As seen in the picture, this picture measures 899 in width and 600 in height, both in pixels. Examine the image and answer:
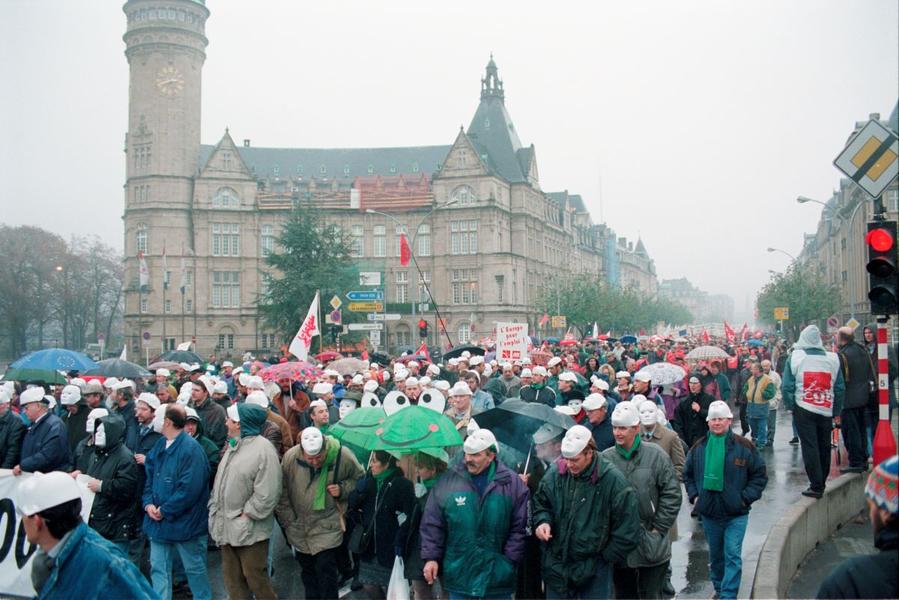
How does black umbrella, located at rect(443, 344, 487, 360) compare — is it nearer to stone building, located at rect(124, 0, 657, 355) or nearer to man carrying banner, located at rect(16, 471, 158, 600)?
man carrying banner, located at rect(16, 471, 158, 600)

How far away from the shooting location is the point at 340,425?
8.70m

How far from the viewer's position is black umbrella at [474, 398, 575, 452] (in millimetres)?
8172

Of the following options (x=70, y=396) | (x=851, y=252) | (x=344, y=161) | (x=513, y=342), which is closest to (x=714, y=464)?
(x=70, y=396)

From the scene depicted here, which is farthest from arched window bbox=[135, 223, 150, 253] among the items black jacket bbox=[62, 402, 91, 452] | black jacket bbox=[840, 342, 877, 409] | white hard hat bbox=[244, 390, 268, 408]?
white hard hat bbox=[244, 390, 268, 408]

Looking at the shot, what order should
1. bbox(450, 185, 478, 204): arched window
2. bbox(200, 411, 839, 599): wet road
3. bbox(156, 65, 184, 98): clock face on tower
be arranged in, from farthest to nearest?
bbox(450, 185, 478, 204): arched window
bbox(156, 65, 184, 98): clock face on tower
bbox(200, 411, 839, 599): wet road

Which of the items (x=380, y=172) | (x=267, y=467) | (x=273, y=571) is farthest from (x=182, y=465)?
(x=380, y=172)

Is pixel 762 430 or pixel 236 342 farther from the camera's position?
pixel 236 342

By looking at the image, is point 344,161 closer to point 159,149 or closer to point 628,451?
point 159,149

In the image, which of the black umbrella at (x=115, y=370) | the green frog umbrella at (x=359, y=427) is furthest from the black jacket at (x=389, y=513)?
the black umbrella at (x=115, y=370)

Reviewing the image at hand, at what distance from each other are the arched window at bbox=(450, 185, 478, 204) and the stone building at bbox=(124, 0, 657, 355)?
13 cm

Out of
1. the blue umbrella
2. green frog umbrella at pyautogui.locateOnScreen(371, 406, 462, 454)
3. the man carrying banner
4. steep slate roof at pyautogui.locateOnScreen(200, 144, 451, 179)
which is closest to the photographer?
the man carrying banner

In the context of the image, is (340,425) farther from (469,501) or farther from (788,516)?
(788,516)

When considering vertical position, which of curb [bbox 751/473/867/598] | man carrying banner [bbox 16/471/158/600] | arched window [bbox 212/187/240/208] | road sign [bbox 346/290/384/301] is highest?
arched window [bbox 212/187/240/208]

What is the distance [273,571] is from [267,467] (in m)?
2.68
